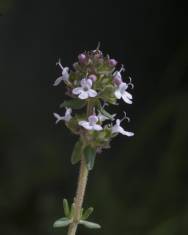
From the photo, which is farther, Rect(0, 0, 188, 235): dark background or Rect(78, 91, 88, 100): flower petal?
Rect(0, 0, 188, 235): dark background

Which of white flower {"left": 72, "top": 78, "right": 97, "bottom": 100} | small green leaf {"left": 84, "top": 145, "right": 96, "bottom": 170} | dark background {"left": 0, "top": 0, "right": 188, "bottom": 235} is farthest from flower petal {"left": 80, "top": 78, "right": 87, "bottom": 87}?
dark background {"left": 0, "top": 0, "right": 188, "bottom": 235}

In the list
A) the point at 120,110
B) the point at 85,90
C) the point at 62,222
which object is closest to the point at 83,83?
the point at 85,90

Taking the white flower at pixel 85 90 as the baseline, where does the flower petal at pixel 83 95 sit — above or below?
below

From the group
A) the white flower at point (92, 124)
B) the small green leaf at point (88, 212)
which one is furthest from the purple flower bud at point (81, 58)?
the small green leaf at point (88, 212)

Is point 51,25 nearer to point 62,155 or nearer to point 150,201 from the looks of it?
point 62,155

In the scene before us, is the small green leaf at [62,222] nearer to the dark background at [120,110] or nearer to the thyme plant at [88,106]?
the thyme plant at [88,106]

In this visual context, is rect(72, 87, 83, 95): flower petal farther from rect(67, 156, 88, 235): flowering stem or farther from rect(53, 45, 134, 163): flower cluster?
rect(67, 156, 88, 235): flowering stem
